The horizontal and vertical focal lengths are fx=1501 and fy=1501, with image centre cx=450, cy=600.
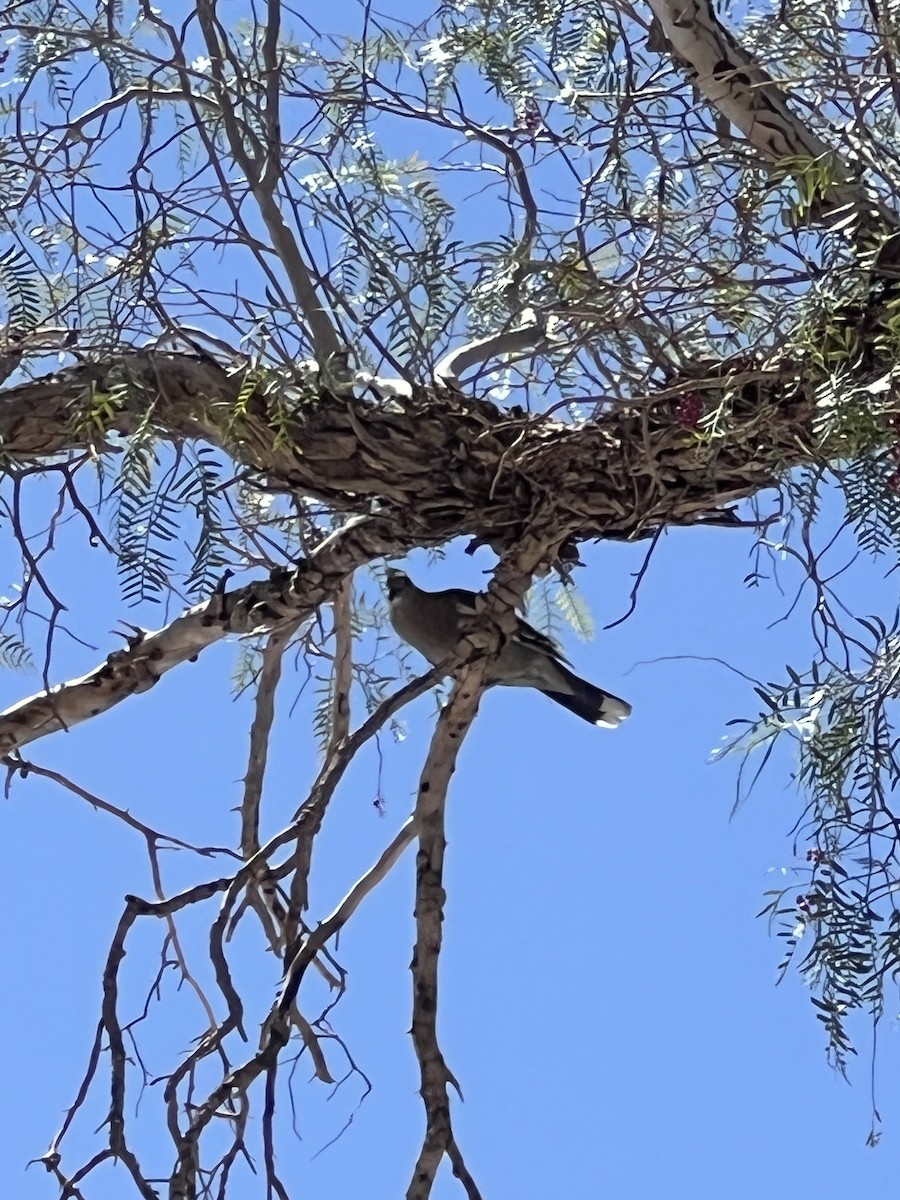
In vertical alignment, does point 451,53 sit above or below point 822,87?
above

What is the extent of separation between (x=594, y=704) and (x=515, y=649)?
37 cm

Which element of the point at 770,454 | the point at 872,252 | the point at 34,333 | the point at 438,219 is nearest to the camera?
the point at 872,252

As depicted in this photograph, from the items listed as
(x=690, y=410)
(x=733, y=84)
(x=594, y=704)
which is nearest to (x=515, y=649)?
(x=594, y=704)

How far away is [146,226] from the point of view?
4.91 ft

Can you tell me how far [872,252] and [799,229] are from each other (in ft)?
0.31

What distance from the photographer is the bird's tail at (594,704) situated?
2.14 metres

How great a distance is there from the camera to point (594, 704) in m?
2.17

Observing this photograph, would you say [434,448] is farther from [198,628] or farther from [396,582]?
[396,582]

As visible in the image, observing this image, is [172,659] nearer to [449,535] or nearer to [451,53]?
[449,535]

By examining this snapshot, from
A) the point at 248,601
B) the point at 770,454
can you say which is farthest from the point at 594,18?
the point at 248,601

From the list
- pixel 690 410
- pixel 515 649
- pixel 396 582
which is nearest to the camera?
pixel 690 410

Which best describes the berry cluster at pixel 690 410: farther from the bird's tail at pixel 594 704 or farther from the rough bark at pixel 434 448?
the bird's tail at pixel 594 704

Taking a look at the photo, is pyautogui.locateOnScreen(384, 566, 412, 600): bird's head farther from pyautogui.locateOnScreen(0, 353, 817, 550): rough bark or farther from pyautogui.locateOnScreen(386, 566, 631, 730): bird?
pyautogui.locateOnScreen(0, 353, 817, 550): rough bark

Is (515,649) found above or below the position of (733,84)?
below
